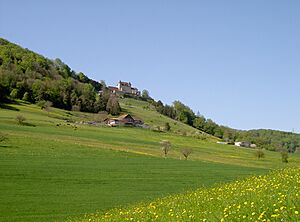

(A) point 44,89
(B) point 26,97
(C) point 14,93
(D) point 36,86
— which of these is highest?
(D) point 36,86

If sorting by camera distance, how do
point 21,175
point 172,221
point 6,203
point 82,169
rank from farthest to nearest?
point 82,169 < point 21,175 < point 6,203 < point 172,221

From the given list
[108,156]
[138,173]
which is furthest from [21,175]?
[108,156]

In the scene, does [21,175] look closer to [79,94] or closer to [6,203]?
[6,203]

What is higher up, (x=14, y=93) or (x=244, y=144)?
(x=14, y=93)

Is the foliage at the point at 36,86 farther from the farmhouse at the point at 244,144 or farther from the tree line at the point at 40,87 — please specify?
the farmhouse at the point at 244,144

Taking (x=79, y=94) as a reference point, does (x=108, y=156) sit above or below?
below

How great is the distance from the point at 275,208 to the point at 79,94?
557 feet

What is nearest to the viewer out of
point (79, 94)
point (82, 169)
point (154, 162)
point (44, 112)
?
point (82, 169)

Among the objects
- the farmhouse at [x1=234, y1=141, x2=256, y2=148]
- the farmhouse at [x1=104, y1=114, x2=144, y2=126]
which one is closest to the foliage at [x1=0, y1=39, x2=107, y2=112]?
the farmhouse at [x1=104, y1=114, x2=144, y2=126]

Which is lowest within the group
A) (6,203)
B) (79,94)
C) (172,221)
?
(6,203)

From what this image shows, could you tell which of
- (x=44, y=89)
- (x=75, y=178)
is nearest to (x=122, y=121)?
(x=44, y=89)

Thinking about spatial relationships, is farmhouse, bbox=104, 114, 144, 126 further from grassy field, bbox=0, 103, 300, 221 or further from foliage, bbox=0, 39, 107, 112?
grassy field, bbox=0, 103, 300, 221

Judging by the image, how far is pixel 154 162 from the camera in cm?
6309

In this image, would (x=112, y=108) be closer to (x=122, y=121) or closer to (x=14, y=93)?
(x=122, y=121)
